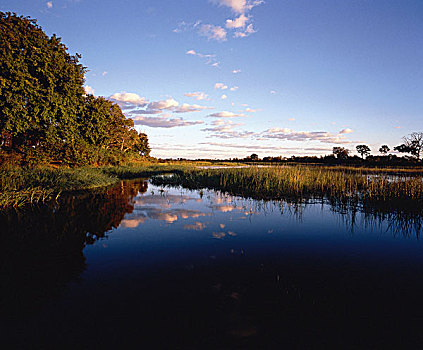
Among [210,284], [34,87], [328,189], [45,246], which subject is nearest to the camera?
[210,284]

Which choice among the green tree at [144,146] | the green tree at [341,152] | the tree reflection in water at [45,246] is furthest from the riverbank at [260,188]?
the green tree at [341,152]

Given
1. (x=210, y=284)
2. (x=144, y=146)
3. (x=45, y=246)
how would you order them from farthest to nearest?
1. (x=144, y=146)
2. (x=45, y=246)
3. (x=210, y=284)

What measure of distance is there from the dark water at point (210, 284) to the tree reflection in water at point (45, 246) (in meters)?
0.03

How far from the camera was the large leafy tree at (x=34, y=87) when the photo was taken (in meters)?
20.6

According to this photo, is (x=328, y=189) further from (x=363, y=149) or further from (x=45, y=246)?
(x=363, y=149)

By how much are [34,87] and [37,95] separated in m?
0.78

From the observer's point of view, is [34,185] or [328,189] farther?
[328,189]

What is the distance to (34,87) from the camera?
2152 cm

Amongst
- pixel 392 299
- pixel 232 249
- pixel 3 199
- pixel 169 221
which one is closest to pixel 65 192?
pixel 3 199

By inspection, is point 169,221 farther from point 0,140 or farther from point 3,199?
point 0,140

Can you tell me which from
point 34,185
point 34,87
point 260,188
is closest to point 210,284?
point 260,188

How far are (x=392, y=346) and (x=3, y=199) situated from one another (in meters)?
15.6

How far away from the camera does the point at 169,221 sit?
984 centimetres

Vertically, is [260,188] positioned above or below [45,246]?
above
